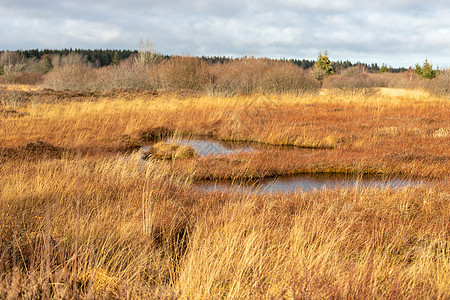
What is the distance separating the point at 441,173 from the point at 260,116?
822cm

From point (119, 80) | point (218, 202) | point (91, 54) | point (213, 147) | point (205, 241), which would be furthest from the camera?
point (91, 54)

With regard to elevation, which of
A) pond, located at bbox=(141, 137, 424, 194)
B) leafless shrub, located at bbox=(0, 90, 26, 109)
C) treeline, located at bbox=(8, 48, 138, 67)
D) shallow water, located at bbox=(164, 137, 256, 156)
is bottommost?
pond, located at bbox=(141, 137, 424, 194)

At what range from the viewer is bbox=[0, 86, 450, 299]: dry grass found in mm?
2840

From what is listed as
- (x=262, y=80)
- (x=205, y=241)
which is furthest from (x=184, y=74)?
(x=205, y=241)

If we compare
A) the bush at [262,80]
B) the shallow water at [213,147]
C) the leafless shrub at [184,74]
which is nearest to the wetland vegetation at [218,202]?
the shallow water at [213,147]

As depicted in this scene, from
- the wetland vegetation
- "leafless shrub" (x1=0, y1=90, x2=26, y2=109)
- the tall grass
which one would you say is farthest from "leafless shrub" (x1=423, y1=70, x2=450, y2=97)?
"leafless shrub" (x1=0, y1=90, x2=26, y2=109)

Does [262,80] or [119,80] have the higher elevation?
[262,80]

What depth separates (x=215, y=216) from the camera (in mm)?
4668

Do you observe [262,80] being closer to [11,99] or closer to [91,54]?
[11,99]

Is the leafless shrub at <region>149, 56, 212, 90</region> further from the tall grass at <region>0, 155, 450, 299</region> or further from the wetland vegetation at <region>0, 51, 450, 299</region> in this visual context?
the tall grass at <region>0, 155, 450, 299</region>

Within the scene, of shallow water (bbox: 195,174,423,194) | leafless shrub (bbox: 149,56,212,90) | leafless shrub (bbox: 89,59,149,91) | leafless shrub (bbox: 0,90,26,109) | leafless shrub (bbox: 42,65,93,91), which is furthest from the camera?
leafless shrub (bbox: 42,65,93,91)

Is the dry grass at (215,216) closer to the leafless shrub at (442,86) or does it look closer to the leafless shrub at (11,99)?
the leafless shrub at (11,99)

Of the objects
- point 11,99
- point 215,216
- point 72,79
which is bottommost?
point 215,216

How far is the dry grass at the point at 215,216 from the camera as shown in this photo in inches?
112
